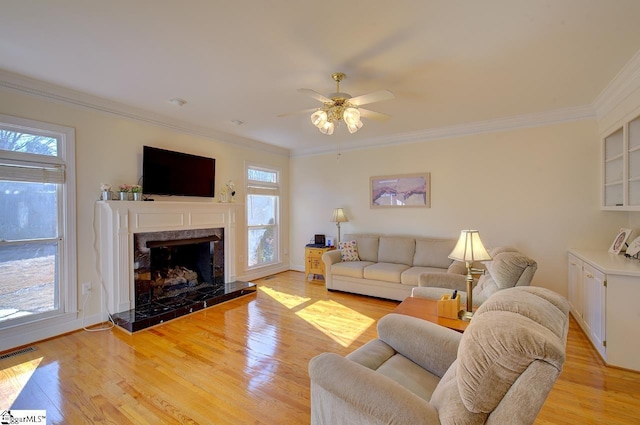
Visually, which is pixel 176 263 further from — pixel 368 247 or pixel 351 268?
pixel 368 247

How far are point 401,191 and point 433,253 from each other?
121 centimetres

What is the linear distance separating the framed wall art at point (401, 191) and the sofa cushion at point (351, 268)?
1.15 m

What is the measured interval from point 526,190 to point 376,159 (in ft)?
7.63

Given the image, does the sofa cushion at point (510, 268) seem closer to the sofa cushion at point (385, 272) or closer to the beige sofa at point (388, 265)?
the beige sofa at point (388, 265)

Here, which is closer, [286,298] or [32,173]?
[32,173]

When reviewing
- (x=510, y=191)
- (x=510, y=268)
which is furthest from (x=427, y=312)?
(x=510, y=191)

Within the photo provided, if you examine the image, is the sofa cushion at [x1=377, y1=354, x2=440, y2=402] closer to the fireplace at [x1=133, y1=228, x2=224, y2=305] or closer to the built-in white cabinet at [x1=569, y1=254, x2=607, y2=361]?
the built-in white cabinet at [x1=569, y1=254, x2=607, y2=361]

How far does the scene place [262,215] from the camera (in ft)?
19.0

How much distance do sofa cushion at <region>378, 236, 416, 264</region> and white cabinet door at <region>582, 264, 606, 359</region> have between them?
2062 mm

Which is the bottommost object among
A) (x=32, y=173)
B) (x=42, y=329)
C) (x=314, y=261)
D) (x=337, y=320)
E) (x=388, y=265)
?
(x=337, y=320)

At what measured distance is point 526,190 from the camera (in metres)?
4.04

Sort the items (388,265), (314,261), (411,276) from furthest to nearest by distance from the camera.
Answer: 1. (314,261)
2. (388,265)
3. (411,276)

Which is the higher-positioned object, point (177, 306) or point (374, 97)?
point (374, 97)

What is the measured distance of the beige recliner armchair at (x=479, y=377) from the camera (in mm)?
848
